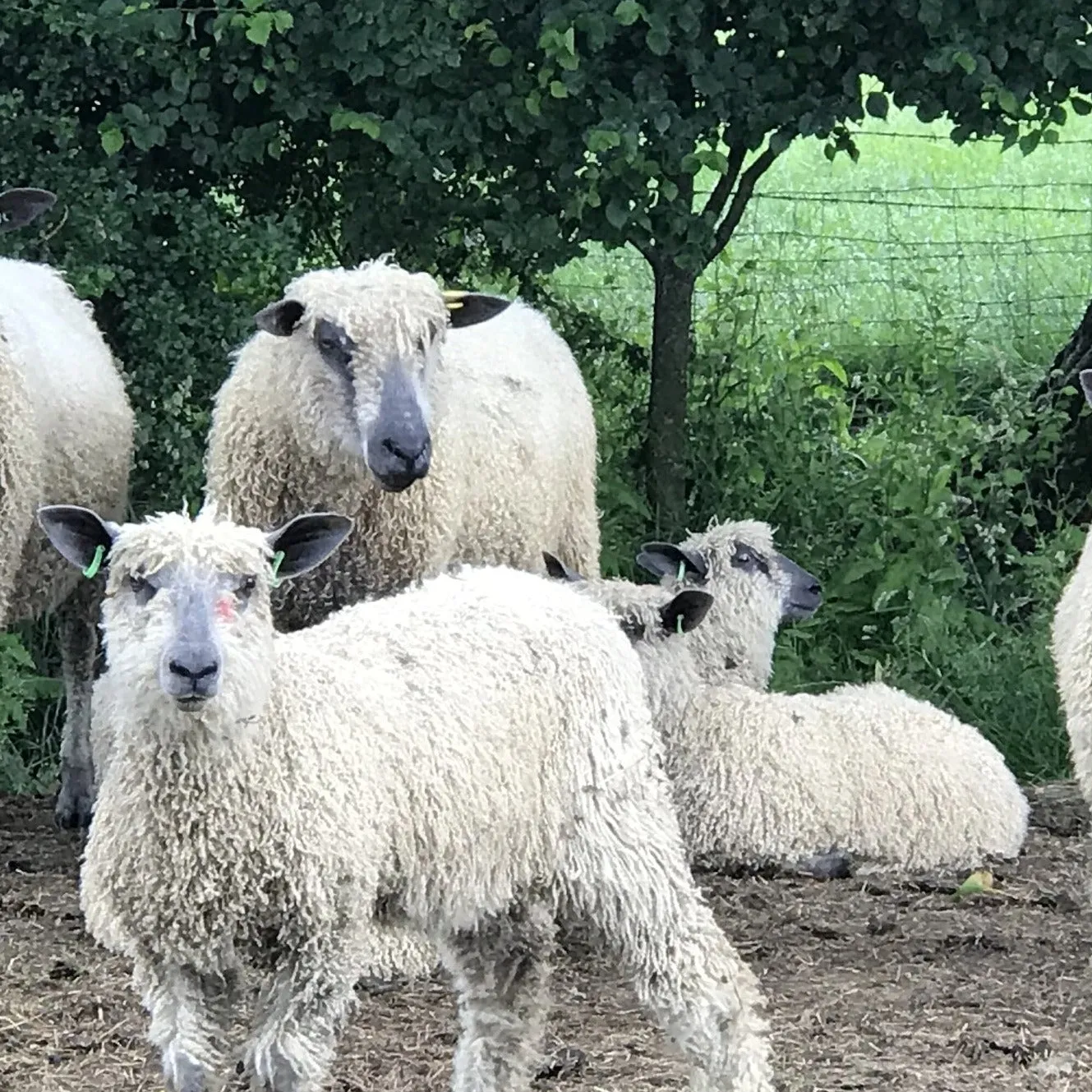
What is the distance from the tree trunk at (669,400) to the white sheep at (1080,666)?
2896 mm

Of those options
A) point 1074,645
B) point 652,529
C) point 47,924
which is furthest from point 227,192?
point 1074,645

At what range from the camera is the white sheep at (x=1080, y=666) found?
18.7 feet

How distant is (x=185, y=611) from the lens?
393cm

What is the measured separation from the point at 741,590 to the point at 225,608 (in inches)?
→ 140

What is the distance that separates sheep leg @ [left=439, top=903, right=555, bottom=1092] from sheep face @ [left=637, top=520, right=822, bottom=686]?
273 cm

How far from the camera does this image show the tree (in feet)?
23.9

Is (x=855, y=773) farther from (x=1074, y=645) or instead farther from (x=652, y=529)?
(x=652, y=529)

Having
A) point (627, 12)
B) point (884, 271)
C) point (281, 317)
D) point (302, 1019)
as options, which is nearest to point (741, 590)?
point (627, 12)

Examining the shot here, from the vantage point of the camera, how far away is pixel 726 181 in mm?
8297

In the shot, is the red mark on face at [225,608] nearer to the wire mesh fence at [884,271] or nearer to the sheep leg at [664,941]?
the sheep leg at [664,941]

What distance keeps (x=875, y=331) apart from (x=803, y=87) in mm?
2630

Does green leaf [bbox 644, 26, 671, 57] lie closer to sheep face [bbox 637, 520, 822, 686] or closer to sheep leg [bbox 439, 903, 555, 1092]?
sheep face [bbox 637, 520, 822, 686]

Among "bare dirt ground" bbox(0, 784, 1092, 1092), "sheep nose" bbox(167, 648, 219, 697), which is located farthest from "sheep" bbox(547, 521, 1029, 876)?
"sheep nose" bbox(167, 648, 219, 697)

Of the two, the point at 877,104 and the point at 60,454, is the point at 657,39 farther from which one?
the point at 60,454
